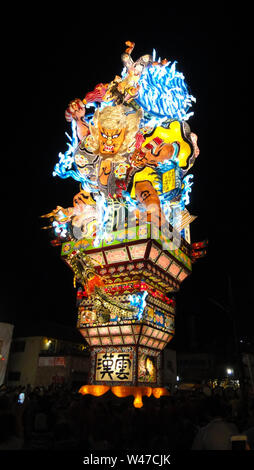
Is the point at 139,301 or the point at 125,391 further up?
the point at 139,301

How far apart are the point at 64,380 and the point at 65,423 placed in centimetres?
2935

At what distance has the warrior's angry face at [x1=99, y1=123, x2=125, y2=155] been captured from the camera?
15.8 metres

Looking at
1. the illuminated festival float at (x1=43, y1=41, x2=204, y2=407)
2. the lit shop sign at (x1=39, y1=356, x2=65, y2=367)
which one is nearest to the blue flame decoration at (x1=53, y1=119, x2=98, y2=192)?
the illuminated festival float at (x1=43, y1=41, x2=204, y2=407)

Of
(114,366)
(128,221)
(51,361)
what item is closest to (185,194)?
(128,221)

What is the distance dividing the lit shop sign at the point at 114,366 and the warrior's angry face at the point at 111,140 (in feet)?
32.8

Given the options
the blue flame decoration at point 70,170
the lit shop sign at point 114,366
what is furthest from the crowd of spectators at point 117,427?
the blue flame decoration at point 70,170

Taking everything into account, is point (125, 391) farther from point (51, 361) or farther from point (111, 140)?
point (51, 361)

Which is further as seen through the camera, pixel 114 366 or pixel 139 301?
pixel 114 366

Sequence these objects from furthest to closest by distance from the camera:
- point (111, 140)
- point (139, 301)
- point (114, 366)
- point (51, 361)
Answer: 1. point (51, 361)
2. point (111, 140)
3. point (114, 366)
4. point (139, 301)

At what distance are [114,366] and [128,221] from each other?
22.8ft

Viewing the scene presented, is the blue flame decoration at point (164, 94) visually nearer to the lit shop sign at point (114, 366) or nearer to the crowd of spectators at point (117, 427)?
the lit shop sign at point (114, 366)

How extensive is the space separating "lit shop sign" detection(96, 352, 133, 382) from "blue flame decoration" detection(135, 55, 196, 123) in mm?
12305

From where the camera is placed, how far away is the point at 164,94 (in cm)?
1783
